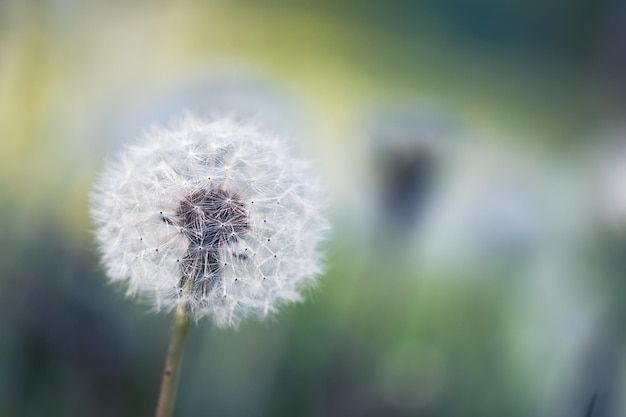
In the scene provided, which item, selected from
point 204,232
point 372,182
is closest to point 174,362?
point 204,232

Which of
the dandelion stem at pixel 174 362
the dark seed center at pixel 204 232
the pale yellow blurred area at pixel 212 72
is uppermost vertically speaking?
the pale yellow blurred area at pixel 212 72

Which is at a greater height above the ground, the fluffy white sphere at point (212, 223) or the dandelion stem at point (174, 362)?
the fluffy white sphere at point (212, 223)

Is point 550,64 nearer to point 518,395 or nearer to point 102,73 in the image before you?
point 518,395

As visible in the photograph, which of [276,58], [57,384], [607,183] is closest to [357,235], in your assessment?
[276,58]

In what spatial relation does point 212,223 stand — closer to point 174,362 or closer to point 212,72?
point 174,362

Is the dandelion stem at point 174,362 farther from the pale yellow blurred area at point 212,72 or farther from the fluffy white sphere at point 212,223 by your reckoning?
the pale yellow blurred area at point 212,72

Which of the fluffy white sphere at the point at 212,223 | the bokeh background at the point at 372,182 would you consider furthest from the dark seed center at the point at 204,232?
the bokeh background at the point at 372,182
